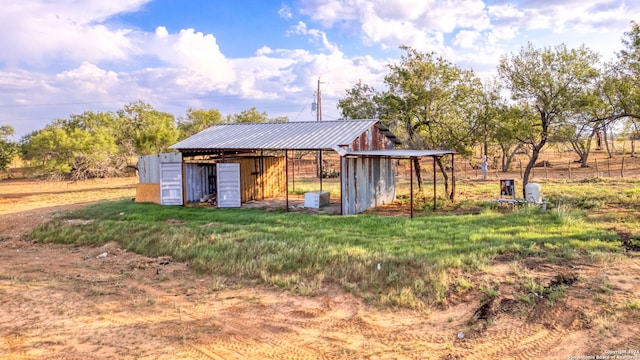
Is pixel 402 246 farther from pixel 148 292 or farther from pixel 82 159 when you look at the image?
pixel 82 159

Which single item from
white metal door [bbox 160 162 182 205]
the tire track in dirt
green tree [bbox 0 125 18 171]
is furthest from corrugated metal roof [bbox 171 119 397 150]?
green tree [bbox 0 125 18 171]

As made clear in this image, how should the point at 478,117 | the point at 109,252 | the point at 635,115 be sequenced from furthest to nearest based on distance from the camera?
the point at 478,117 → the point at 635,115 → the point at 109,252

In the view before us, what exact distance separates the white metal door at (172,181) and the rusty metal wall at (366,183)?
6.78 meters

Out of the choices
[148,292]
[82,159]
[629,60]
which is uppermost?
[629,60]

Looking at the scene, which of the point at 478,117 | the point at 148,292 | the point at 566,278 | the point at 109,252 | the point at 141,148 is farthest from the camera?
the point at 141,148

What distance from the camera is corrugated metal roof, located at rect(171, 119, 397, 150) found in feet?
48.8

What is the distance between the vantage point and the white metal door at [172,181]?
1694cm

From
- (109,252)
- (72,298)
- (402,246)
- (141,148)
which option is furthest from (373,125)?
(141,148)

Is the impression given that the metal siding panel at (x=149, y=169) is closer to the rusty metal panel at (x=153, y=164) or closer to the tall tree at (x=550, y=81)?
the rusty metal panel at (x=153, y=164)

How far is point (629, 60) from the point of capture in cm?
1416

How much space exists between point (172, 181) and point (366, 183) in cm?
757

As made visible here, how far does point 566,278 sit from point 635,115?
965cm

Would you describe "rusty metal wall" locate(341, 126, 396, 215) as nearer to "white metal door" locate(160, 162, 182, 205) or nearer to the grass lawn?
the grass lawn

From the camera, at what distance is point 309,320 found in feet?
22.1
